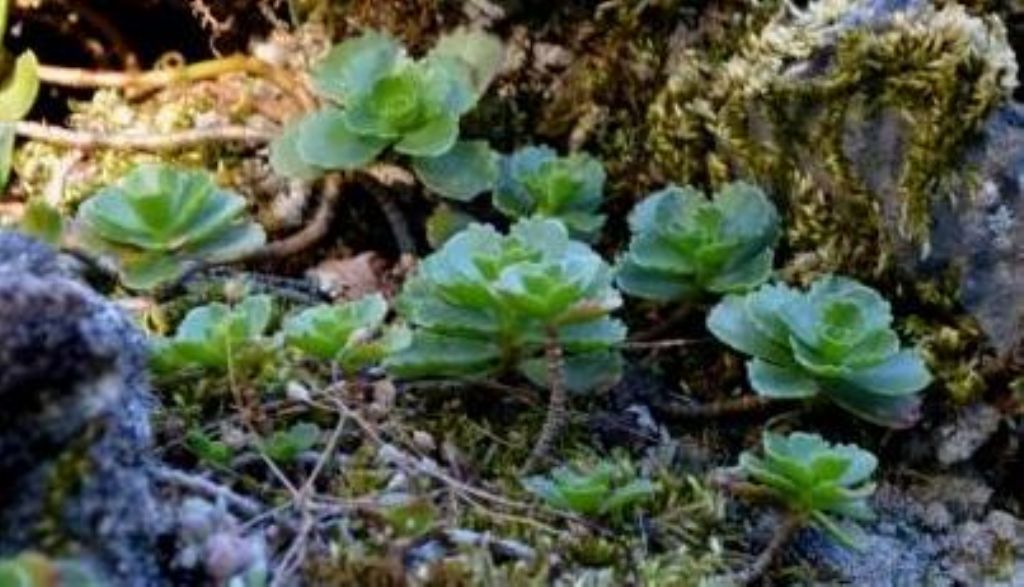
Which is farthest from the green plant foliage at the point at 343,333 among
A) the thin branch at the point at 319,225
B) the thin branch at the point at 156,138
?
the thin branch at the point at 156,138

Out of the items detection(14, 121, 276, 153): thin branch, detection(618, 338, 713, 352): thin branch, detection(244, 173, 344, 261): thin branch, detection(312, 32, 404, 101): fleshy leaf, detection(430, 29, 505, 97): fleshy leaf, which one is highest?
detection(312, 32, 404, 101): fleshy leaf

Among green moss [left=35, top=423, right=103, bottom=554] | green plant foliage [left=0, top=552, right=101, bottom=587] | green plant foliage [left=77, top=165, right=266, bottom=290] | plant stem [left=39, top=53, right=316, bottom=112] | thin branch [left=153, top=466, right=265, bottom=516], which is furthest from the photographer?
plant stem [left=39, top=53, right=316, bottom=112]

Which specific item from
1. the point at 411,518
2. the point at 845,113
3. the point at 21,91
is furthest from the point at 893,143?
the point at 21,91

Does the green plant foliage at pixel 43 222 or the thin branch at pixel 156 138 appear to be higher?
the green plant foliage at pixel 43 222

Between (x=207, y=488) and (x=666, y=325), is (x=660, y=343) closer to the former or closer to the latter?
(x=666, y=325)

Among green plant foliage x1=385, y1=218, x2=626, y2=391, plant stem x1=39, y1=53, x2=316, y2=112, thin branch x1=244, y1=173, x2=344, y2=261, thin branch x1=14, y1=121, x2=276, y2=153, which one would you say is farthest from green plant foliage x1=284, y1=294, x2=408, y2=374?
plant stem x1=39, y1=53, x2=316, y2=112

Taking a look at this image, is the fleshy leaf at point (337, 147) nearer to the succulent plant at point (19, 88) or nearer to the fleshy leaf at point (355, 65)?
the fleshy leaf at point (355, 65)

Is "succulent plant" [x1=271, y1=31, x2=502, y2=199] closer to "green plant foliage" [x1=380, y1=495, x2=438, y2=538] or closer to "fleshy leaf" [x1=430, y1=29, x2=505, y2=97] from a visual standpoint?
"fleshy leaf" [x1=430, y1=29, x2=505, y2=97]
